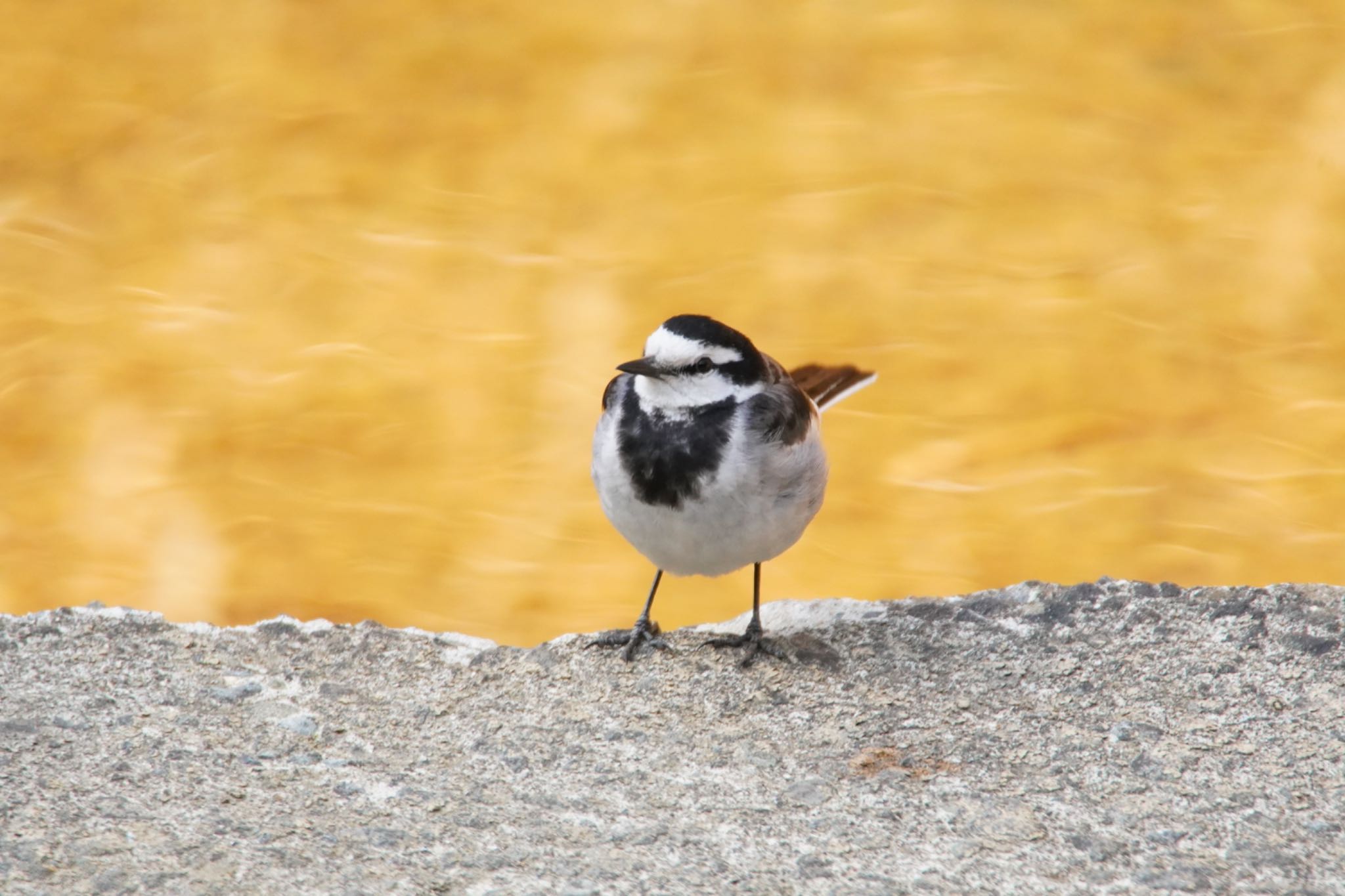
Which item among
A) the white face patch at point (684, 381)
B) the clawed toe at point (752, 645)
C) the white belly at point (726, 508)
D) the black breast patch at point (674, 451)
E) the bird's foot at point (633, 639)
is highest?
the white face patch at point (684, 381)

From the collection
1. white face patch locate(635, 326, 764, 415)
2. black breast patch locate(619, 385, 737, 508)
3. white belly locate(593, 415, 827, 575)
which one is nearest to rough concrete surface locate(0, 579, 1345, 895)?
white belly locate(593, 415, 827, 575)

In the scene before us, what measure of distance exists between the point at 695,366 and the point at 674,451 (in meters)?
0.15

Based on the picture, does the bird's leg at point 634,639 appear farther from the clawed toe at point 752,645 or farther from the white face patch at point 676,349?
the white face patch at point 676,349

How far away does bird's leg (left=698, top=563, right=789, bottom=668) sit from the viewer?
2.55m

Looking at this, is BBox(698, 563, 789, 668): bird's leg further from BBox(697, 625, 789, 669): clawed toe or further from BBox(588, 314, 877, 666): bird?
BBox(588, 314, 877, 666): bird

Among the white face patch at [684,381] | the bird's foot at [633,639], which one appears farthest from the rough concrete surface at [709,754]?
the white face patch at [684,381]

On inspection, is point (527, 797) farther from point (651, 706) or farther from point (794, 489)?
point (794, 489)

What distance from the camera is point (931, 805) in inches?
81.6

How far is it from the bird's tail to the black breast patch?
0.55 m

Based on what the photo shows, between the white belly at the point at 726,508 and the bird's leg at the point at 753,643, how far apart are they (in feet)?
0.50

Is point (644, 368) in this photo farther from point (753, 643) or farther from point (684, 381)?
point (753, 643)

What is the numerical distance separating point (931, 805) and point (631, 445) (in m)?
0.75

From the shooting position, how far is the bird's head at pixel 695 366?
93.4 inches

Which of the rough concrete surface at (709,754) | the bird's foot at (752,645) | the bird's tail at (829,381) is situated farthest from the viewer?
the bird's tail at (829,381)
